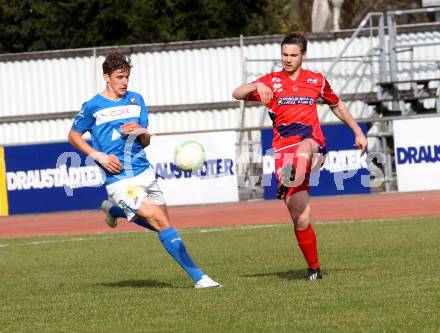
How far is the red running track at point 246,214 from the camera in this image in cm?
1992

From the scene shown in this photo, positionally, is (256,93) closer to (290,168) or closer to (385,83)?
(290,168)

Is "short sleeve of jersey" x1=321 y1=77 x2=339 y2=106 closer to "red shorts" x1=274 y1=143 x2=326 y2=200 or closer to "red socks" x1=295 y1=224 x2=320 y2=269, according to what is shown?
"red shorts" x1=274 y1=143 x2=326 y2=200

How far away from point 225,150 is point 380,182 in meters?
3.47

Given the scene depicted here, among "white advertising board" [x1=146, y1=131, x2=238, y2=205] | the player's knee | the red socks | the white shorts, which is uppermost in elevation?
the white shorts

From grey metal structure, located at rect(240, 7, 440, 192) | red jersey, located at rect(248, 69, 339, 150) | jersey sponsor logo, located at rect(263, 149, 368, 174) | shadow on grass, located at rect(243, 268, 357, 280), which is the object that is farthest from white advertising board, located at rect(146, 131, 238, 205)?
red jersey, located at rect(248, 69, 339, 150)

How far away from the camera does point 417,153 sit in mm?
24312

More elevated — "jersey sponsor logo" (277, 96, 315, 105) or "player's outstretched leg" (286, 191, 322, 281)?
"jersey sponsor logo" (277, 96, 315, 105)

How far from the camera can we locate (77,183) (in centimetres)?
2455

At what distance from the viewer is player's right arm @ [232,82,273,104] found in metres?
10.1

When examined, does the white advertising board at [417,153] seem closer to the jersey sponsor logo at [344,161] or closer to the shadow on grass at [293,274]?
the jersey sponsor logo at [344,161]

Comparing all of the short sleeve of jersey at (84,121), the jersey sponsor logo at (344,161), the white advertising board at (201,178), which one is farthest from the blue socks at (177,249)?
the jersey sponsor logo at (344,161)

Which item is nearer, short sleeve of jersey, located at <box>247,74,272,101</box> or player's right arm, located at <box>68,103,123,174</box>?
player's right arm, located at <box>68,103,123,174</box>

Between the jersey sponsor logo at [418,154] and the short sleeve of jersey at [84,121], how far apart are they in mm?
14669

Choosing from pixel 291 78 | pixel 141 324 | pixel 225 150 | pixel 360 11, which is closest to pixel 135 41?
pixel 225 150
